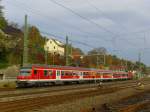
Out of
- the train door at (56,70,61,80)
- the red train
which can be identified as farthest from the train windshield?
the train door at (56,70,61,80)

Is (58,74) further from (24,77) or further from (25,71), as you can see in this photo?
(24,77)

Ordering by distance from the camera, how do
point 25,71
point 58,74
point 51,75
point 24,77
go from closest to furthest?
point 24,77 < point 25,71 < point 51,75 < point 58,74

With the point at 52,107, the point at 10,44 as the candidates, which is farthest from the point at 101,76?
the point at 52,107

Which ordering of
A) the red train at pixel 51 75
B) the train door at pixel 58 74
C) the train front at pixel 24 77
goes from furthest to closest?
the train door at pixel 58 74 < the red train at pixel 51 75 < the train front at pixel 24 77

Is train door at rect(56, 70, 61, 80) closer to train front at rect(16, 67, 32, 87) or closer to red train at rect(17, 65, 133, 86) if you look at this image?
red train at rect(17, 65, 133, 86)

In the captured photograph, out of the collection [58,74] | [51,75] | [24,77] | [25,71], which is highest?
[25,71]

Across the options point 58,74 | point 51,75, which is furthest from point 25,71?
point 58,74

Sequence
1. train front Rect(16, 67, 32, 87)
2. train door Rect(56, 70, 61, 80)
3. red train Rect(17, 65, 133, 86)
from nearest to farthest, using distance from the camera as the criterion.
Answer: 1. train front Rect(16, 67, 32, 87)
2. red train Rect(17, 65, 133, 86)
3. train door Rect(56, 70, 61, 80)

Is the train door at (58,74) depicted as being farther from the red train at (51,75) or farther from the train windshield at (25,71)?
the train windshield at (25,71)

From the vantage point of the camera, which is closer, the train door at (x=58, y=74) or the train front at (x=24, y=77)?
the train front at (x=24, y=77)

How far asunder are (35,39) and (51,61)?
2144 centimetres

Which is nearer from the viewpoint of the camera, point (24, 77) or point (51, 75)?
point (24, 77)

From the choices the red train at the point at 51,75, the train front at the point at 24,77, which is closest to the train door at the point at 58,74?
the red train at the point at 51,75

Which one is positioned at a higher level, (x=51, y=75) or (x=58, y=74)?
(x=58, y=74)
